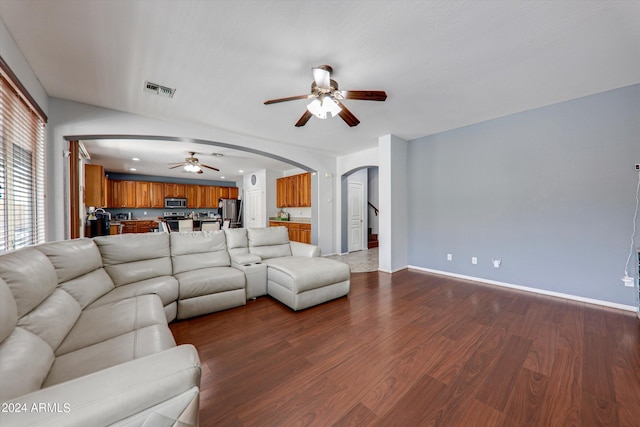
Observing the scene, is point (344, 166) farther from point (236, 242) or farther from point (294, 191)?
point (236, 242)

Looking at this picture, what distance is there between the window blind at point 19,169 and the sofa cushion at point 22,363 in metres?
1.31

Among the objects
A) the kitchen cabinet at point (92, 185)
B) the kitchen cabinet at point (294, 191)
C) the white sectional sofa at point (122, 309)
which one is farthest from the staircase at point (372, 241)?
the kitchen cabinet at point (92, 185)

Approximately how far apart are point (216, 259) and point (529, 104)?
187 inches

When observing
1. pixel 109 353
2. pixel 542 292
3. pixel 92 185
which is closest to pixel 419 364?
pixel 109 353

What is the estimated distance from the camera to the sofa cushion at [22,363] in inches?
34.0

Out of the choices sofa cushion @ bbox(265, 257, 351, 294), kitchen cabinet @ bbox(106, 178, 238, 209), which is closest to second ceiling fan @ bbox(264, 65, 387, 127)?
sofa cushion @ bbox(265, 257, 351, 294)

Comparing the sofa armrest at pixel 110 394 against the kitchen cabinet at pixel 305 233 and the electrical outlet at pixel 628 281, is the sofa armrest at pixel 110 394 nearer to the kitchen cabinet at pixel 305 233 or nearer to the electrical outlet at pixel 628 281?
the electrical outlet at pixel 628 281

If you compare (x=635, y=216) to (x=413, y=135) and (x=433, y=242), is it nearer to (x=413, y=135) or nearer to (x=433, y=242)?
(x=433, y=242)

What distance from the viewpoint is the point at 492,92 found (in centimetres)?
284

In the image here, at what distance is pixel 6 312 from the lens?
100 centimetres

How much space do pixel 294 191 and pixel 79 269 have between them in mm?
5269

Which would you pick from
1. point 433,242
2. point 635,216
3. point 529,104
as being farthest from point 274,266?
point 635,216

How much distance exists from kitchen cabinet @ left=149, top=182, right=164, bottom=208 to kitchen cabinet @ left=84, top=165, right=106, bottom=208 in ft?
10.5

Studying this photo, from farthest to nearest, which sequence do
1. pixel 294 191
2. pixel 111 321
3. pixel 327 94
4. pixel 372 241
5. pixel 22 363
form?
pixel 372 241 → pixel 294 191 → pixel 327 94 → pixel 111 321 → pixel 22 363
